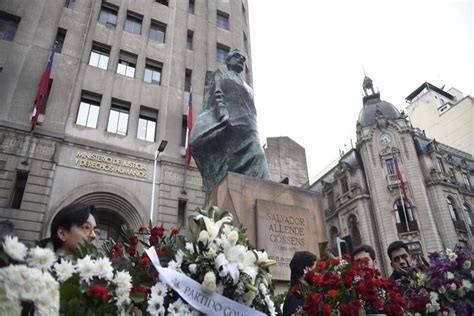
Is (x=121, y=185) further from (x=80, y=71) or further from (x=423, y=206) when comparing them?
(x=423, y=206)

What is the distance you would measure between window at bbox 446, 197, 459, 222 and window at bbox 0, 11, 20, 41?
3116 centimetres

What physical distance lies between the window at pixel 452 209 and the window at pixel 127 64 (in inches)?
1020

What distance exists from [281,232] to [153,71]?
15061 millimetres

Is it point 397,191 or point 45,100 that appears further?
point 397,191

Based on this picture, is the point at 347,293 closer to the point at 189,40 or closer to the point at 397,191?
the point at 189,40

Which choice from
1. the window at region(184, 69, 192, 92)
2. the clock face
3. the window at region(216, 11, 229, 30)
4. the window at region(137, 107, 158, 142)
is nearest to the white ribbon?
the window at region(137, 107, 158, 142)

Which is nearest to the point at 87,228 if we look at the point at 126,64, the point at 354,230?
the point at 126,64

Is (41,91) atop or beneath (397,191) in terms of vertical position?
beneath

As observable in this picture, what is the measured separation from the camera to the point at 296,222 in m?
4.87

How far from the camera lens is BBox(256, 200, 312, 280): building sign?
441cm

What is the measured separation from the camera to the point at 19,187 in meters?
12.3

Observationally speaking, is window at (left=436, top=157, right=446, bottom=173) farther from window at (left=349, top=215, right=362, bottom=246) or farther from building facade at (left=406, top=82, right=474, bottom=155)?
building facade at (left=406, top=82, right=474, bottom=155)

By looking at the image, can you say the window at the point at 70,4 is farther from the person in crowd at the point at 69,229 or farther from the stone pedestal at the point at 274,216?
the person in crowd at the point at 69,229

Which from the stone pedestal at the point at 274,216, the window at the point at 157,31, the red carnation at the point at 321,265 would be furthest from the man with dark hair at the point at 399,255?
the window at the point at 157,31
